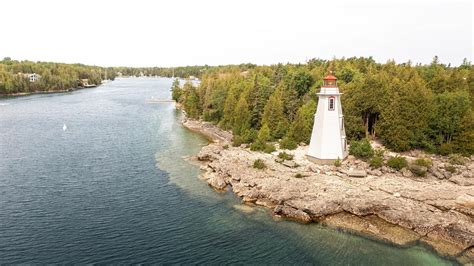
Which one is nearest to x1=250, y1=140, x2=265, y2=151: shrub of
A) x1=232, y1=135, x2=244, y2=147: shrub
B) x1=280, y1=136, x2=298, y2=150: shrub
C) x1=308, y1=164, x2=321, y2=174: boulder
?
x1=280, y1=136, x2=298, y2=150: shrub

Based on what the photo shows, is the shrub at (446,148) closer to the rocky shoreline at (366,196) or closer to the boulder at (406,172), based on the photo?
the rocky shoreline at (366,196)

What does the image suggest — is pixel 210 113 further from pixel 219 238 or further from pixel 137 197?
pixel 219 238

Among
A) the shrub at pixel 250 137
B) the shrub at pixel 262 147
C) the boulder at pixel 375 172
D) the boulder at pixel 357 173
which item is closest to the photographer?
the boulder at pixel 357 173

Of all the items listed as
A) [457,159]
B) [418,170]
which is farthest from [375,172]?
[457,159]

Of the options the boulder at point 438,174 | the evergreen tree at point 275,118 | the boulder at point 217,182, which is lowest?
the boulder at point 217,182

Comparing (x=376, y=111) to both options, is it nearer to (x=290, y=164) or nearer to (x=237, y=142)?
(x=290, y=164)

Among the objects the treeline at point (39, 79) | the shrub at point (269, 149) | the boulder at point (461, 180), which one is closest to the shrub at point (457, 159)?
the boulder at point (461, 180)

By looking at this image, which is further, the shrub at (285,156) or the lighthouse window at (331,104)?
the shrub at (285,156)
